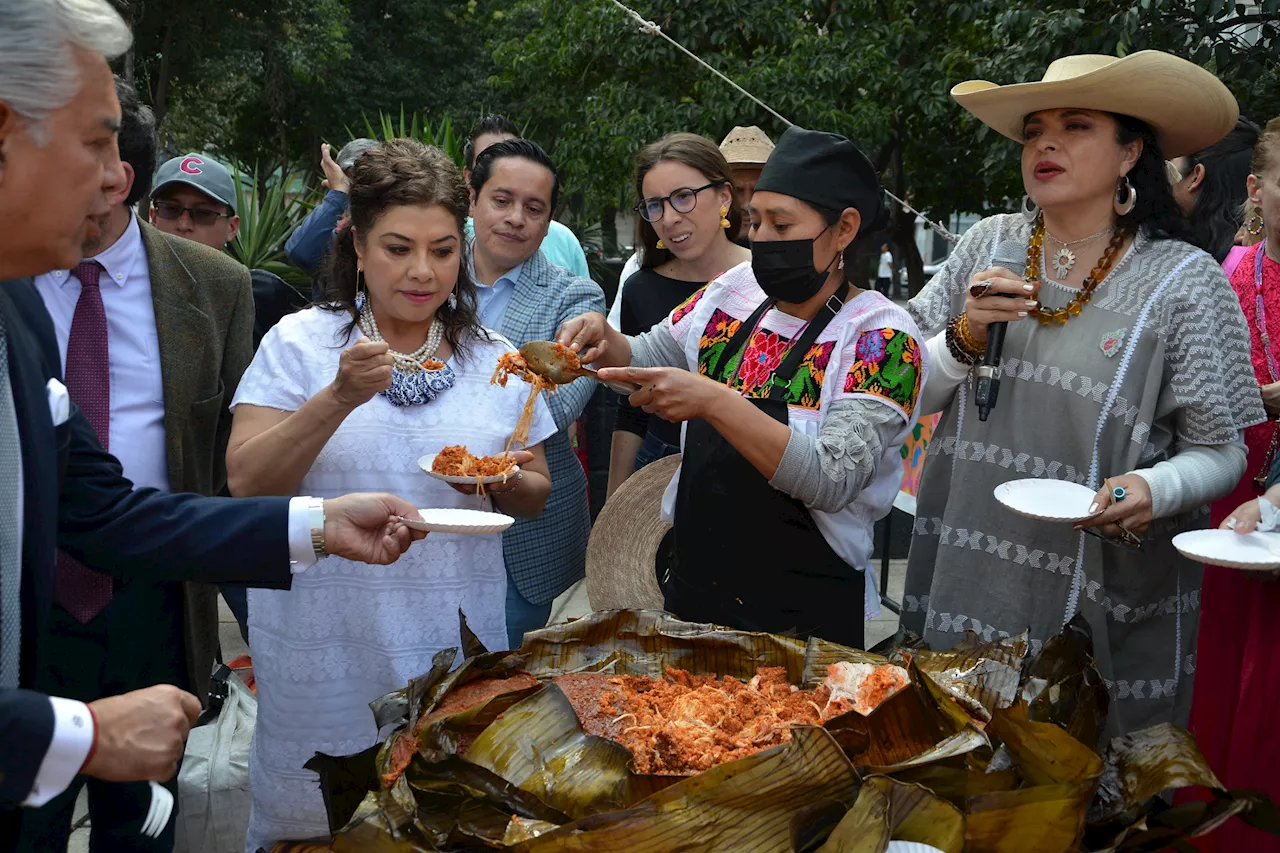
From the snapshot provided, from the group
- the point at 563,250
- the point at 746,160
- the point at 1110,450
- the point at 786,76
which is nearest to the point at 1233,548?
the point at 1110,450

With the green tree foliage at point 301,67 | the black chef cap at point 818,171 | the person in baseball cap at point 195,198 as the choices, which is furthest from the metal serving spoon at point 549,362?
the green tree foliage at point 301,67

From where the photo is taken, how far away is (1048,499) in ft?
8.82

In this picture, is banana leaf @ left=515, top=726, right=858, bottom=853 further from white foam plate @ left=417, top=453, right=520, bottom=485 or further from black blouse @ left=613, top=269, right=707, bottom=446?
black blouse @ left=613, top=269, right=707, bottom=446

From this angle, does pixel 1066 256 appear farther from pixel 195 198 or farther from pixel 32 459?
pixel 195 198

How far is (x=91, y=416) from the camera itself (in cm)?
293

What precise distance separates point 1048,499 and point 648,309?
2.16 meters

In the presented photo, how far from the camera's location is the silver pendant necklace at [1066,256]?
119 inches

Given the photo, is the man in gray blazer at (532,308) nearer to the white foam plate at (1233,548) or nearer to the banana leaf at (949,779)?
the white foam plate at (1233,548)

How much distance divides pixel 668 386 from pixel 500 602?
2.66 ft

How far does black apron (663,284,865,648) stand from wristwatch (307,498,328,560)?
920 mm

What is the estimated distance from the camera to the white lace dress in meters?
2.75

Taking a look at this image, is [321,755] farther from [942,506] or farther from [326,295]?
[942,506]

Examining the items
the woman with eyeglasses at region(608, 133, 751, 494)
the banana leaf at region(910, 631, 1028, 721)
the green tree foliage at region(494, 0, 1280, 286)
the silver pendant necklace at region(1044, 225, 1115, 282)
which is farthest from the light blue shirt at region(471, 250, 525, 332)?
the green tree foliage at region(494, 0, 1280, 286)

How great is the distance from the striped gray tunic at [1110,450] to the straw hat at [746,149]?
2766 millimetres
